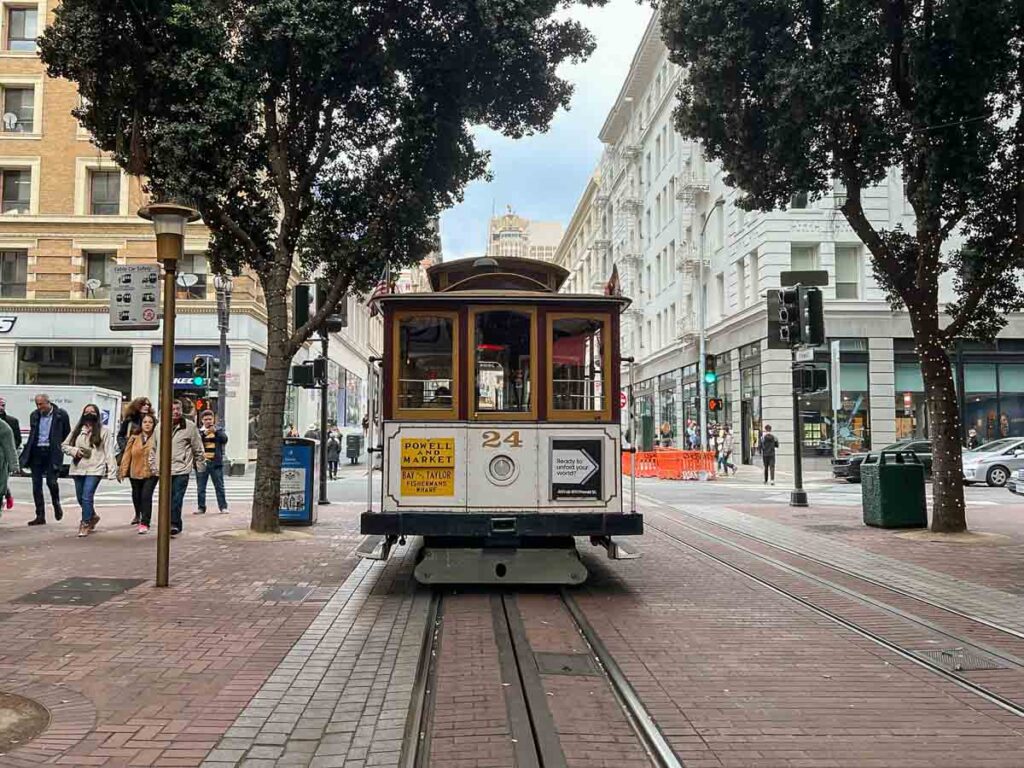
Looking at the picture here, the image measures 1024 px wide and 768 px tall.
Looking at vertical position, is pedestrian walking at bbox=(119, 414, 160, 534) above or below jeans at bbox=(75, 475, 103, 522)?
above

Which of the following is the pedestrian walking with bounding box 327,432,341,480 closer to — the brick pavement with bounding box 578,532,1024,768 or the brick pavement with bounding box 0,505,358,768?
the brick pavement with bounding box 0,505,358,768

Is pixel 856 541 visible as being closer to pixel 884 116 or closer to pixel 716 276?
pixel 884 116

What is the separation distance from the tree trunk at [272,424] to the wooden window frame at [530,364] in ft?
15.5

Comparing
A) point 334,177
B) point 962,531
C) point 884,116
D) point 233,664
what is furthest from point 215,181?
point 962,531

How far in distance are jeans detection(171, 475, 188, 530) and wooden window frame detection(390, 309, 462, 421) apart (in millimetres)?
4818

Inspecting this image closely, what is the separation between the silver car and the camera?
84.7 ft

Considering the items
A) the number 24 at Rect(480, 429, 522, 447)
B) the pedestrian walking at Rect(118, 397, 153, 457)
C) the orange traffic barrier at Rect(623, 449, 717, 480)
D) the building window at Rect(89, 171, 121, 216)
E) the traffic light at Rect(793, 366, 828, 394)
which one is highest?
the building window at Rect(89, 171, 121, 216)

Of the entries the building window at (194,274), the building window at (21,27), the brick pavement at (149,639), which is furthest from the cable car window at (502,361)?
the building window at (21,27)

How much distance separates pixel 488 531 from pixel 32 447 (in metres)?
8.56

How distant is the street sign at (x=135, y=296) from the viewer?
9961 mm

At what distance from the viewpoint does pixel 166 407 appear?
853cm

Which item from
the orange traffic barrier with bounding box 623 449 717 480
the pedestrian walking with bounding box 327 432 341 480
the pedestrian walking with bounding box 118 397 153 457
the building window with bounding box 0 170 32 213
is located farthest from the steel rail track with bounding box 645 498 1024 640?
the building window with bounding box 0 170 32 213

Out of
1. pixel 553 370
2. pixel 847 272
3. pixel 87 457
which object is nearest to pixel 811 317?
pixel 553 370

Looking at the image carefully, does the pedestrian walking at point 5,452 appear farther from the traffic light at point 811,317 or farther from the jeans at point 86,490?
the traffic light at point 811,317
